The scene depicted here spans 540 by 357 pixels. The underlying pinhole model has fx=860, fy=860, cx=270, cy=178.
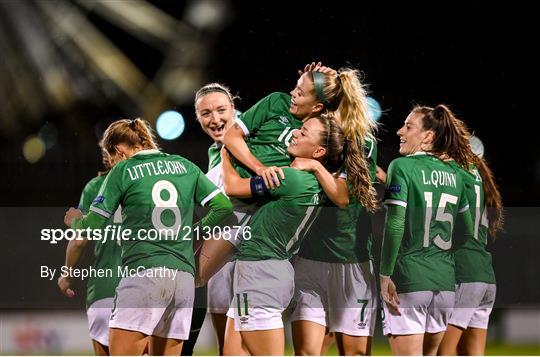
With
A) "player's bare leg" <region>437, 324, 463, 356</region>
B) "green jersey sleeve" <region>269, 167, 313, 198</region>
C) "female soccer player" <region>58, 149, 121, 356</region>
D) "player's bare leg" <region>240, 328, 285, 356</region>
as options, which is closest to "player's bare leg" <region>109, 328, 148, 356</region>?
"female soccer player" <region>58, 149, 121, 356</region>

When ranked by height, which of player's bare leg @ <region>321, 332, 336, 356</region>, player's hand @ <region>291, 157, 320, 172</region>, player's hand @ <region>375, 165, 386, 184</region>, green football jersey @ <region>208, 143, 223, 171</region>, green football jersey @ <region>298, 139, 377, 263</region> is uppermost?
green football jersey @ <region>208, 143, 223, 171</region>

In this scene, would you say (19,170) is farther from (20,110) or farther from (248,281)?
(248,281)

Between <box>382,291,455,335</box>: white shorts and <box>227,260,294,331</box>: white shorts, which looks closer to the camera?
<box>227,260,294,331</box>: white shorts

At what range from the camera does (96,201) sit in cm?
388

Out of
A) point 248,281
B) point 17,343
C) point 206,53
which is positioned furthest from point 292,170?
point 17,343

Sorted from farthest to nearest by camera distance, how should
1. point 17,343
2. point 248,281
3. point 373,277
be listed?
point 17,343
point 373,277
point 248,281

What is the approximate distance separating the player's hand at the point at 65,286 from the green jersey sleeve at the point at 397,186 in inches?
60.6

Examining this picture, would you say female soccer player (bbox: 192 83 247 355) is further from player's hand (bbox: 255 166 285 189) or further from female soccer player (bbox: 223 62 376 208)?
player's hand (bbox: 255 166 285 189)

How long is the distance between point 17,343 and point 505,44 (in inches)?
113

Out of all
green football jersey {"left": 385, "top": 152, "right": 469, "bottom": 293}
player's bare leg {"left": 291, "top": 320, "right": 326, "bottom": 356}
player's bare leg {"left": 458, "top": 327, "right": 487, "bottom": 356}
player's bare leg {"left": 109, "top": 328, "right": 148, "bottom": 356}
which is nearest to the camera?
player's bare leg {"left": 109, "top": 328, "right": 148, "bottom": 356}

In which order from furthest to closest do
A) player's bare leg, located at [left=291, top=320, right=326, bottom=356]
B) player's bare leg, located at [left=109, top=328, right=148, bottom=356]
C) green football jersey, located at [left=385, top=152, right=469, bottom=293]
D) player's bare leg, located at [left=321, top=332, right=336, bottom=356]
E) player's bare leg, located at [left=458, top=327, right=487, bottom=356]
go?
1. player's bare leg, located at [left=458, top=327, right=487, bottom=356]
2. player's bare leg, located at [left=321, top=332, right=336, bottom=356]
3. green football jersey, located at [left=385, top=152, right=469, bottom=293]
4. player's bare leg, located at [left=291, top=320, right=326, bottom=356]
5. player's bare leg, located at [left=109, top=328, right=148, bottom=356]

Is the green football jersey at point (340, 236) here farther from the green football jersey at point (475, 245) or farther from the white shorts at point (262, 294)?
the green football jersey at point (475, 245)

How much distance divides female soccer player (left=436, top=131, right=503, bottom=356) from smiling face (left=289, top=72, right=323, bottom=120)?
0.73 m

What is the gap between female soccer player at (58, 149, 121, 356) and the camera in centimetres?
398
